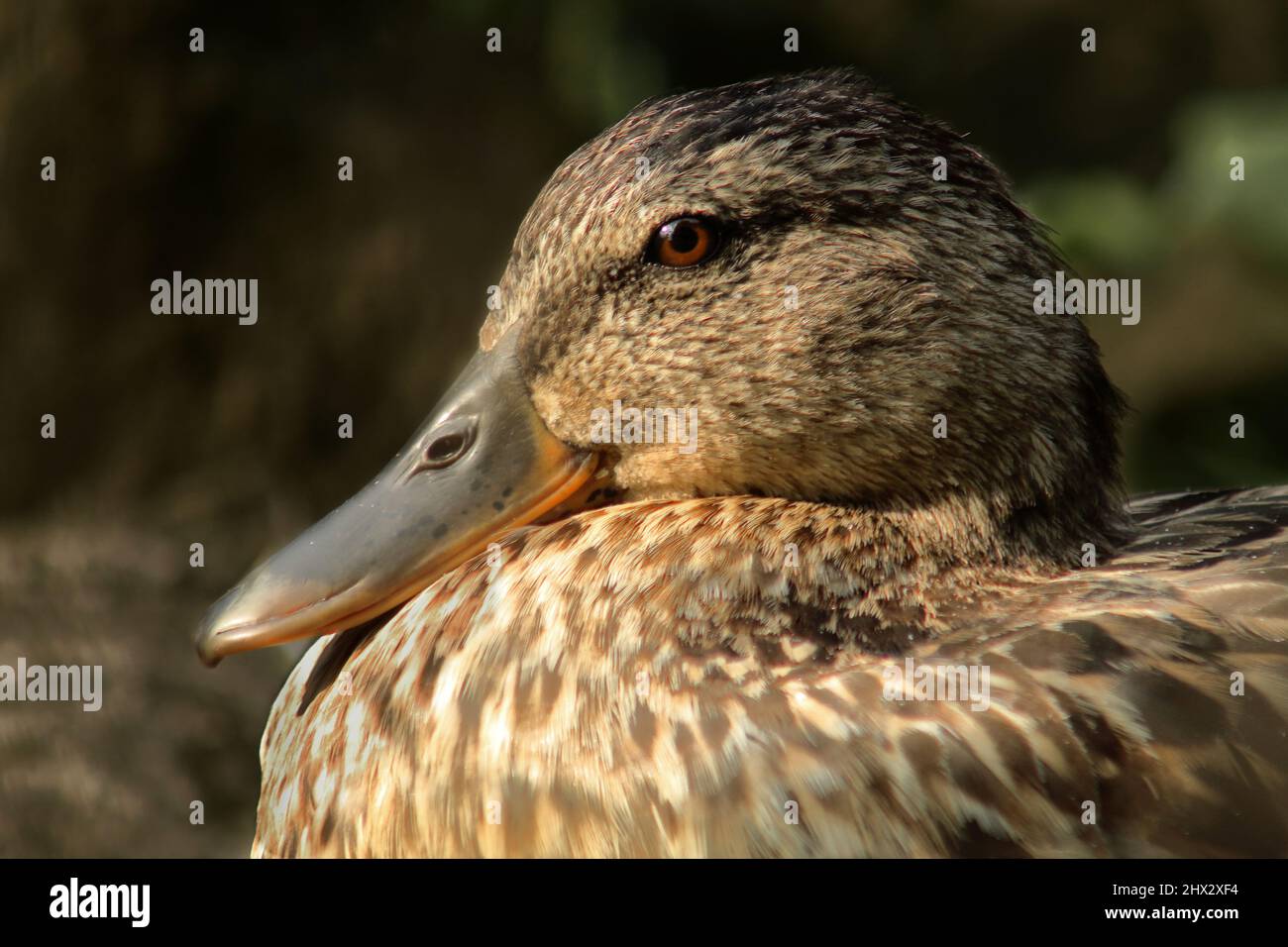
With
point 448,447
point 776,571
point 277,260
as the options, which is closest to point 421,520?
point 448,447

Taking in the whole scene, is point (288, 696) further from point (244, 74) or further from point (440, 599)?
point (244, 74)

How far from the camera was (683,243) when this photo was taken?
1.90 metres

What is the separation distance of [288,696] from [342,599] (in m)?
0.29

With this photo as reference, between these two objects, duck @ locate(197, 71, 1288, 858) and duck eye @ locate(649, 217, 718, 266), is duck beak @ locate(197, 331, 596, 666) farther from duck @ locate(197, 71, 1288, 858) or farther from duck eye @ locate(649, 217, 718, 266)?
duck eye @ locate(649, 217, 718, 266)

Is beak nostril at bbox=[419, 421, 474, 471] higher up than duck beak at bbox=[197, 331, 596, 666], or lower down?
higher up

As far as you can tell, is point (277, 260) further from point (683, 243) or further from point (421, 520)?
point (683, 243)

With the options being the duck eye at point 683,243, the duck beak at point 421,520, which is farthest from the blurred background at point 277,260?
the duck eye at point 683,243

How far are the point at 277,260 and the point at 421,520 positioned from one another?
2.32 metres

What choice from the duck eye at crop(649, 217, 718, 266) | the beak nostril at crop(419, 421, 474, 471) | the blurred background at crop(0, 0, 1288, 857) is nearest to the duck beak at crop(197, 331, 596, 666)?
the beak nostril at crop(419, 421, 474, 471)

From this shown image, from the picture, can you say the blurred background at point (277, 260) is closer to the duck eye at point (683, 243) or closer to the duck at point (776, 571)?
the duck at point (776, 571)

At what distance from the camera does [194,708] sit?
3.83 m

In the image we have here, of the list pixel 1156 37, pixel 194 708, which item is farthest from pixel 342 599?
pixel 1156 37

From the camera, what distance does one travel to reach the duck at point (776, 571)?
63.7 inches

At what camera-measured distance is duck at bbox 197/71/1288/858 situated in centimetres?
162
